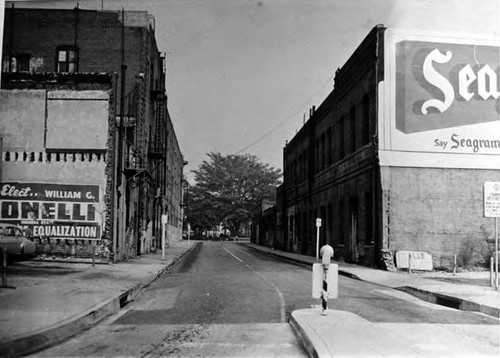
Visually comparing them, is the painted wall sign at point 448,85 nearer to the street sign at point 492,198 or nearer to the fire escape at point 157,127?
the street sign at point 492,198

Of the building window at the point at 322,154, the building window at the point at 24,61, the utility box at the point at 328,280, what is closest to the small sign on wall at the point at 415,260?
the building window at the point at 322,154

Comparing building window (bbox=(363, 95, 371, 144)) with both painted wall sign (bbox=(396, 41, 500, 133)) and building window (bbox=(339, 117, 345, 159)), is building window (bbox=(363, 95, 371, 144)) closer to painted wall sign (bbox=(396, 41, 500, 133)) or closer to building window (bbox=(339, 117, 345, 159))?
painted wall sign (bbox=(396, 41, 500, 133))

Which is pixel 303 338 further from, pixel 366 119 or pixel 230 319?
pixel 366 119

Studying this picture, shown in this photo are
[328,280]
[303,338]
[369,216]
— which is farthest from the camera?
[369,216]

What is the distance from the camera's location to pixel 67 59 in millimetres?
26922

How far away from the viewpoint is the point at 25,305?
10000 mm

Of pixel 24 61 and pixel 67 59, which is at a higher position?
pixel 67 59

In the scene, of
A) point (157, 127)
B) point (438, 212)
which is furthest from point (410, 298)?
point (157, 127)

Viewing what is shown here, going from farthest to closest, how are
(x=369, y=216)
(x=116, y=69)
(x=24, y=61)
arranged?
(x=116, y=69) → (x=24, y=61) → (x=369, y=216)

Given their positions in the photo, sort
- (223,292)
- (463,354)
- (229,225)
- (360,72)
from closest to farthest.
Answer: (463,354) < (223,292) < (360,72) < (229,225)

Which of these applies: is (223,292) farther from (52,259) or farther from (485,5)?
(52,259)

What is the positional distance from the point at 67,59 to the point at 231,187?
2962cm

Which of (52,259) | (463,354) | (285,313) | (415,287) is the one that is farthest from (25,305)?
(52,259)

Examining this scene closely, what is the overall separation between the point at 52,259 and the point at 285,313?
12412 millimetres
